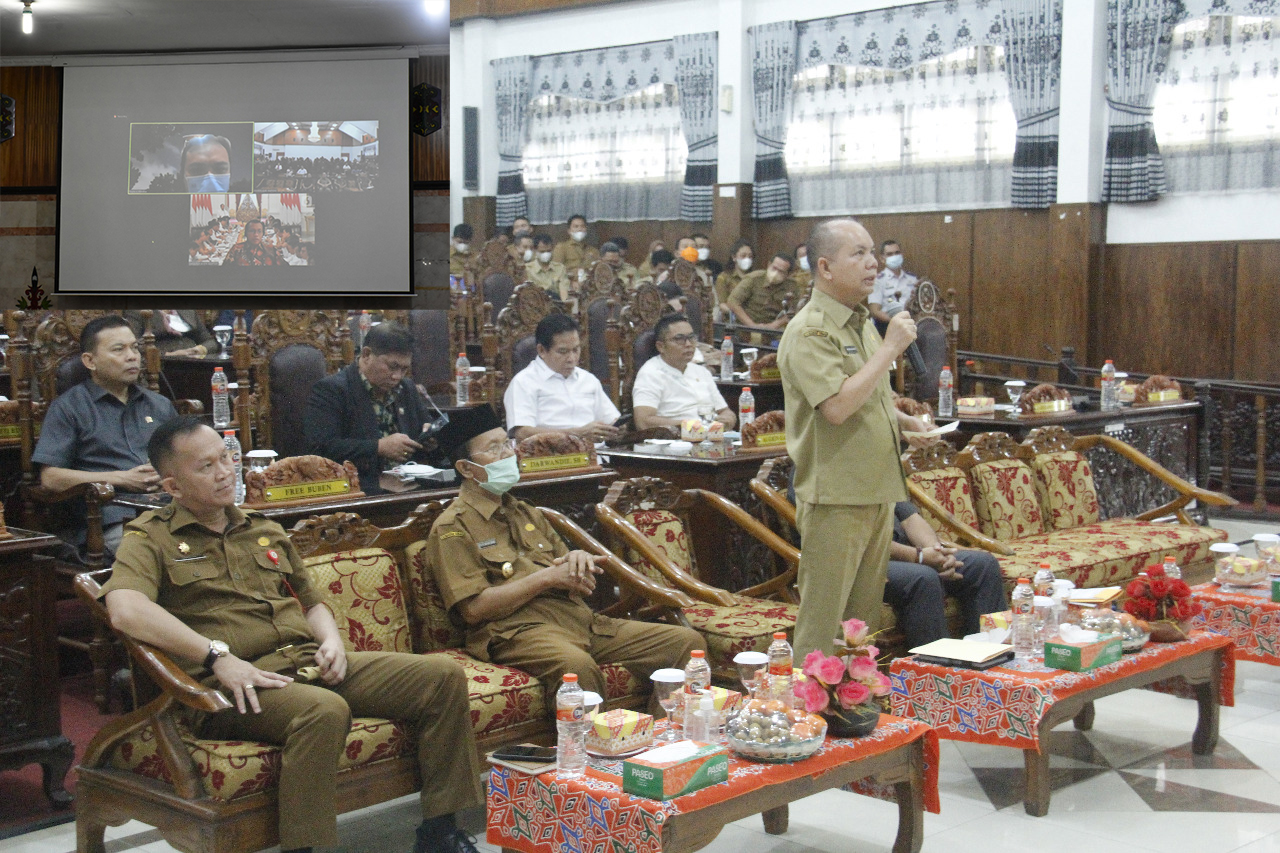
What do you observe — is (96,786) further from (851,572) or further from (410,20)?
(410,20)

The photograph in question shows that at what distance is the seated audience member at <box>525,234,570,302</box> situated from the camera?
10.6 meters

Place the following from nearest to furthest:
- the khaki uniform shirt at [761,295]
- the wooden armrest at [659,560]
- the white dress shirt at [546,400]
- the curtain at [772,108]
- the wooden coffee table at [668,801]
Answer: the wooden coffee table at [668,801]
the wooden armrest at [659,560]
the white dress shirt at [546,400]
the khaki uniform shirt at [761,295]
the curtain at [772,108]

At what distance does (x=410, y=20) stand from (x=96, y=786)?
27.7 ft

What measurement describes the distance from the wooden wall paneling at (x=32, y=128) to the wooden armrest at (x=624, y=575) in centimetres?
770

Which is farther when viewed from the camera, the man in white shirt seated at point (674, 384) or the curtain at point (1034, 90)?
the curtain at point (1034, 90)

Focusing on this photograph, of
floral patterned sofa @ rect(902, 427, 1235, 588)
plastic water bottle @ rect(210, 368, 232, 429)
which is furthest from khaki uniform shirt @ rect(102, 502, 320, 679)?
floral patterned sofa @ rect(902, 427, 1235, 588)

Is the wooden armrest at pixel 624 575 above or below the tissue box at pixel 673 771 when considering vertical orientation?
above

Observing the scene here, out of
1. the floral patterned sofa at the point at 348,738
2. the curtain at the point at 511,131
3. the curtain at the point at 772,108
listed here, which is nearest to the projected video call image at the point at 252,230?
the curtain at the point at 511,131

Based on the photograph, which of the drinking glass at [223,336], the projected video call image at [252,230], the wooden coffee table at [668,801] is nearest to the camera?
the wooden coffee table at [668,801]

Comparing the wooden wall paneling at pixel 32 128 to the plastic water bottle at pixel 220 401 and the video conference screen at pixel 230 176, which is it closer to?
the video conference screen at pixel 230 176

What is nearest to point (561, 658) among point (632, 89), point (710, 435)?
point (710, 435)

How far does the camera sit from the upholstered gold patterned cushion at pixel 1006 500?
448 centimetres

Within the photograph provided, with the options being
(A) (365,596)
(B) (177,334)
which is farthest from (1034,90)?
(A) (365,596)

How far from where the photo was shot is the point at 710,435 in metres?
4.51
